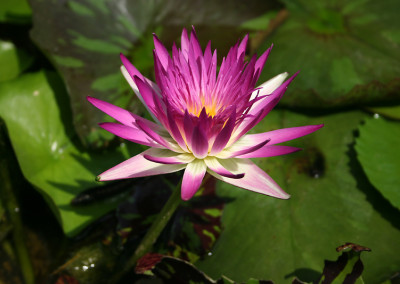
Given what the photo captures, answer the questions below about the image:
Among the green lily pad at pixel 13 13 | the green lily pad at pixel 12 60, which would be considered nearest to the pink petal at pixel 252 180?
the green lily pad at pixel 12 60

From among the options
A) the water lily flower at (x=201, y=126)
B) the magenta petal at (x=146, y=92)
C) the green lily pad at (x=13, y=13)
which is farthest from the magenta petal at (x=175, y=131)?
the green lily pad at (x=13, y=13)

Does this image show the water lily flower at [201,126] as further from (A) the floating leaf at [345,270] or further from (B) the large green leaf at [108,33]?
(B) the large green leaf at [108,33]

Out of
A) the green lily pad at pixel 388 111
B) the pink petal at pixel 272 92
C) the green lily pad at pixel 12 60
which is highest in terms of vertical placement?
the pink petal at pixel 272 92

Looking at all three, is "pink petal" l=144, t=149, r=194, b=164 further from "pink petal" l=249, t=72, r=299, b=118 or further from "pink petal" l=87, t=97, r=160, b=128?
"pink petal" l=249, t=72, r=299, b=118

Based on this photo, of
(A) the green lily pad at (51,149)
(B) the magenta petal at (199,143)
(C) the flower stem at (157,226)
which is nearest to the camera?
(B) the magenta petal at (199,143)

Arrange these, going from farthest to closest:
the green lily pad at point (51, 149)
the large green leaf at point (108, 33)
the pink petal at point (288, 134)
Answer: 1. the large green leaf at point (108, 33)
2. the green lily pad at point (51, 149)
3. the pink petal at point (288, 134)

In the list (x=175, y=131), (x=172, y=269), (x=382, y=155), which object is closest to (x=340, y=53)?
(x=382, y=155)

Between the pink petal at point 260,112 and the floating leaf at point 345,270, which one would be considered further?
the floating leaf at point 345,270

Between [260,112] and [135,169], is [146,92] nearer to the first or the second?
[135,169]

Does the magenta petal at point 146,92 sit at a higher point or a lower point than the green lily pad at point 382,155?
higher
